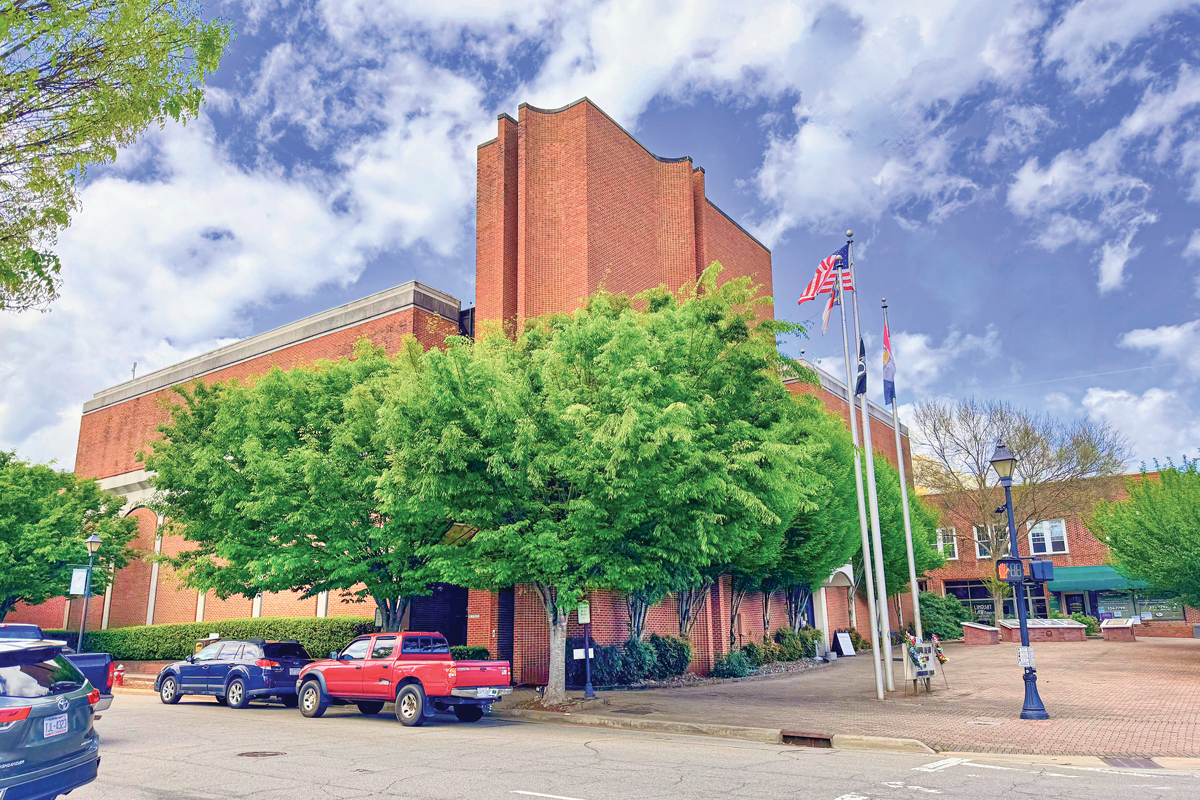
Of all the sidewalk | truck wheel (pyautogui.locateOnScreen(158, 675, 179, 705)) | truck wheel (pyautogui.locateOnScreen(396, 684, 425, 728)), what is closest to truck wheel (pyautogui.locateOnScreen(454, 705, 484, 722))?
truck wheel (pyautogui.locateOnScreen(396, 684, 425, 728))

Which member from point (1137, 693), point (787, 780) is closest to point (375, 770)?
point (787, 780)

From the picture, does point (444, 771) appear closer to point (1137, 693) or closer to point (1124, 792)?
point (1124, 792)

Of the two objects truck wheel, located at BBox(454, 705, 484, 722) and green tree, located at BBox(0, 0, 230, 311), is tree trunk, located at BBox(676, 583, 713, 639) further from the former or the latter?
green tree, located at BBox(0, 0, 230, 311)

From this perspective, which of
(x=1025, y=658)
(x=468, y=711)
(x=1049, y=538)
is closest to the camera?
(x=1025, y=658)

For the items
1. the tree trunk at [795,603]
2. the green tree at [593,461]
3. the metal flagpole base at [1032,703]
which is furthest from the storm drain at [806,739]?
the tree trunk at [795,603]

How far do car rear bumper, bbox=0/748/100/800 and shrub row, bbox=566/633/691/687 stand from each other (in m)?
15.9

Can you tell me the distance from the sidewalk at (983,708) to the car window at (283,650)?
686cm

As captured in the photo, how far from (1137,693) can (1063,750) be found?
917cm

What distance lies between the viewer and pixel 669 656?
2573 centimetres

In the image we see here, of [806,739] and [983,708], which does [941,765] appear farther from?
[983,708]

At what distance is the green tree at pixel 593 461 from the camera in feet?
50.1

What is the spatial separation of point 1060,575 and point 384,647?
51.0 m

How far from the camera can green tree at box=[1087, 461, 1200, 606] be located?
26.7 m

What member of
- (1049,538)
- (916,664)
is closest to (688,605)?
(916,664)
